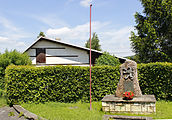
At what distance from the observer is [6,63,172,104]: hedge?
954 centimetres

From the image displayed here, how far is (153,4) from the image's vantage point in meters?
20.6

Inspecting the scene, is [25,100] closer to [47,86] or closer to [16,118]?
[47,86]

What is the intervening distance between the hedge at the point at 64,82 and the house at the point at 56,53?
605cm

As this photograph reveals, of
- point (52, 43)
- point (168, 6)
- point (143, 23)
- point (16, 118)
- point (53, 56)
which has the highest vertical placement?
point (168, 6)

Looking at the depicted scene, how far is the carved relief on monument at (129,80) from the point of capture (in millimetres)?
8078

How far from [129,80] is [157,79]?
217cm

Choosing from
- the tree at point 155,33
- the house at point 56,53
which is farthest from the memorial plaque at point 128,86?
the tree at point 155,33

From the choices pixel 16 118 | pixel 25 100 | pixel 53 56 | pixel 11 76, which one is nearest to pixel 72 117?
pixel 16 118

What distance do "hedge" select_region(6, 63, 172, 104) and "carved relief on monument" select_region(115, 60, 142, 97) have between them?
1493mm

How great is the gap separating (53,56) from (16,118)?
9582mm

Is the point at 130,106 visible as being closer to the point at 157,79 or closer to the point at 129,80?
the point at 129,80

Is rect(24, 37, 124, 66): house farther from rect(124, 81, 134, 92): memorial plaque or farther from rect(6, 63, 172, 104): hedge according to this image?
rect(124, 81, 134, 92): memorial plaque

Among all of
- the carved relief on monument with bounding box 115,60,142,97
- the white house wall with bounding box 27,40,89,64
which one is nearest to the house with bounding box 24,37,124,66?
the white house wall with bounding box 27,40,89,64

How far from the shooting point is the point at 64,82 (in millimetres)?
9703
